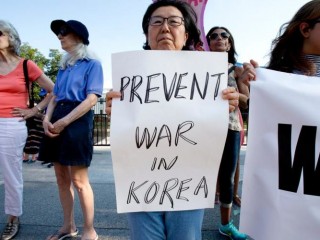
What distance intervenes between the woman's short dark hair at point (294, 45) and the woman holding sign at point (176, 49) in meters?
0.32

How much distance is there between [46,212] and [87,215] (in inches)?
44.7

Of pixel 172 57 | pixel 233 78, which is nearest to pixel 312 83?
pixel 172 57

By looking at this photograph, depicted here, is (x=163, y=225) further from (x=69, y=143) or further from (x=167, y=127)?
(x=69, y=143)

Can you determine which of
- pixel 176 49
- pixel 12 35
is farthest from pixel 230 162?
pixel 12 35

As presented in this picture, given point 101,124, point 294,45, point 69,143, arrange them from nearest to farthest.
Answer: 1. point 294,45
2. point 69,143
3. point 101,124

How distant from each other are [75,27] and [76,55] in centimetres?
21

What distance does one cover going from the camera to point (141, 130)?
1234mm

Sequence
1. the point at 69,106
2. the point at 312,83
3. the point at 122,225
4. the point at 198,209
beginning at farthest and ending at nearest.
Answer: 1. the point at 122,225
2. the point at 69,106
3. the point at 198,209
4. the point at 312,83

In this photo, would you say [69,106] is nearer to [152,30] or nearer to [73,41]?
[73,41]

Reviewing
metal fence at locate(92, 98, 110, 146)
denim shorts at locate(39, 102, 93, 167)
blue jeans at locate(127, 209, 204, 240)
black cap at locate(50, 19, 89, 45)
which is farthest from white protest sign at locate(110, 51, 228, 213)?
metal fence at locate(92, 98, 110, 146)

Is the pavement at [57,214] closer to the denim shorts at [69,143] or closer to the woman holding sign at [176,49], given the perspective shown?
the denim shorts at [69,143]

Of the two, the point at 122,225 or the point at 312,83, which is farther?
the point at 122,225

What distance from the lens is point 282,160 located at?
3.88 feet

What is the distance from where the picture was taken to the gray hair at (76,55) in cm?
233
